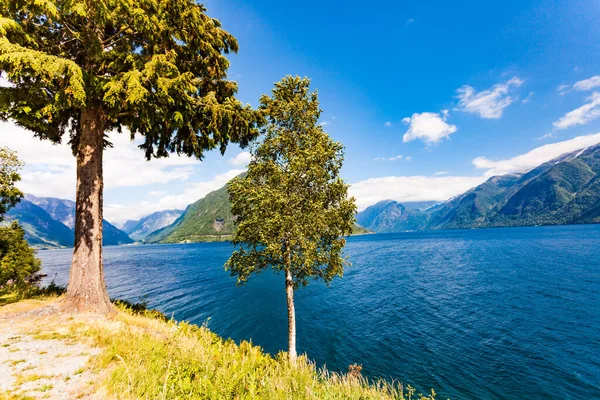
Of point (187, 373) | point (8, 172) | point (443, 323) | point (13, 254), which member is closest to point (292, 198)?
point (187, 373)

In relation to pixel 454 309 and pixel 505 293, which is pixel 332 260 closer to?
pixel 454 309

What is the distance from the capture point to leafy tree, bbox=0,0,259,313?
27.8 ft

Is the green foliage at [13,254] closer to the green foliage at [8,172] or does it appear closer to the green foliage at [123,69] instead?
the green foliage at [8,172]

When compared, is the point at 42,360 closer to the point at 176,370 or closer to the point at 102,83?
the point at 176,370

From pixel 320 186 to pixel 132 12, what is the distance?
1069 centimetres

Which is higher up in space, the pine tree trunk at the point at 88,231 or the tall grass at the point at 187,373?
the pine tree trunk at the point at 88,231

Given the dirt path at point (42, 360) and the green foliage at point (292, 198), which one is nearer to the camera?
the dirt path at point (42, 360)

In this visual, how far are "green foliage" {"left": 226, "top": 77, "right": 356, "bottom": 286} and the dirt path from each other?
23.8 ft

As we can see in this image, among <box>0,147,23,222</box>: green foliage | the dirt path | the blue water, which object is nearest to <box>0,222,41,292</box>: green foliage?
the blue water

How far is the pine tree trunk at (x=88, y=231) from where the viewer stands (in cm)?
1140

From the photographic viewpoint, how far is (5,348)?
7.72 metres

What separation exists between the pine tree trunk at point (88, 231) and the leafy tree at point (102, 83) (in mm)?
39

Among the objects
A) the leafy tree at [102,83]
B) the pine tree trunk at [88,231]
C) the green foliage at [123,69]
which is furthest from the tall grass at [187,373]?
the green foliage at [123,69]

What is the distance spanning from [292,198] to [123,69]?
9324 mm
